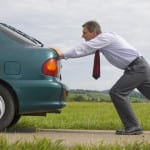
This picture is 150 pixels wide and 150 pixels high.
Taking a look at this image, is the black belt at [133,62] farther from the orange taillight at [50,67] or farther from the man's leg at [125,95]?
the orange taillight at [50,67]

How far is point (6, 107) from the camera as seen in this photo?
28.5 feet

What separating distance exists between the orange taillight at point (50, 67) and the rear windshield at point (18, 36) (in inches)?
18.7

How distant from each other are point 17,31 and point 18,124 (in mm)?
1729

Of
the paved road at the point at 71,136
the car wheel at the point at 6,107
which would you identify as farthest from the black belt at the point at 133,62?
→ the car wheel at the point at 6,107

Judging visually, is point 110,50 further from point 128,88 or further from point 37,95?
point 37,95

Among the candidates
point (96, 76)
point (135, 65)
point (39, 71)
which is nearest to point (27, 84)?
point (39, 71)

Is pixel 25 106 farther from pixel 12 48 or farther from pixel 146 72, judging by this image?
pixel 146 72

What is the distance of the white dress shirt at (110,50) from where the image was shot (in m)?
9.01

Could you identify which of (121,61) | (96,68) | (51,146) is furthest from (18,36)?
(51,146)

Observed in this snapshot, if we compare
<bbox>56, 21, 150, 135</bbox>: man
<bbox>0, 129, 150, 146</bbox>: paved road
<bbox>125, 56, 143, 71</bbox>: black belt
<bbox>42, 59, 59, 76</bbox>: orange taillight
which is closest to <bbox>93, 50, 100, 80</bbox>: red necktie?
<bbox>56, 21, 150, 135</bbox>: man

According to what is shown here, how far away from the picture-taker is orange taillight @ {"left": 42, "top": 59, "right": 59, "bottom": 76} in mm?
8734

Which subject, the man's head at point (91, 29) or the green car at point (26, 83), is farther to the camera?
the man's head at point (91, 29)

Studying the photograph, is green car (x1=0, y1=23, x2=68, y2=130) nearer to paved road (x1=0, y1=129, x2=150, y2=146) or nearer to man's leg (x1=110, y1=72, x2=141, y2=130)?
paved road (x1=0, y1=129, x2=150, y2=146)

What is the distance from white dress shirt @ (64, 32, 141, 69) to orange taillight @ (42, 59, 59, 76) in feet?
0.76
